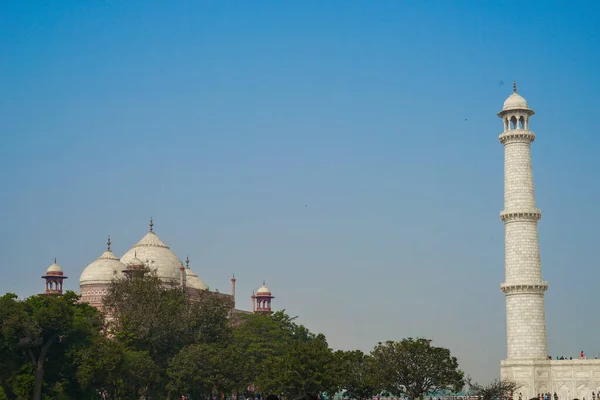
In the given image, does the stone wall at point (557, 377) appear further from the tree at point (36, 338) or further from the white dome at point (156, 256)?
the white dome at point (156, 256)

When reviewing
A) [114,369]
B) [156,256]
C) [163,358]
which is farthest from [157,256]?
[114,369]

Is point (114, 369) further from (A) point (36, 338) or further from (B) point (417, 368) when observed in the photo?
(B) point (417, 368)

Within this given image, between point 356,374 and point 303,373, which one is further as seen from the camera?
point 356,374

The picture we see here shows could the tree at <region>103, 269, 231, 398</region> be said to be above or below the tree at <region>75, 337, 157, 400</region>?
above

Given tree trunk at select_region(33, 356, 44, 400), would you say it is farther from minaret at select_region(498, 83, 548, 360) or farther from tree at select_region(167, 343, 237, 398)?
minaret at select_region(498, 83, 548, 360)

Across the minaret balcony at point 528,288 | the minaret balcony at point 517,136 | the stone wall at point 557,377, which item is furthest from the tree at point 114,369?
the minaret balcony at point 517,136

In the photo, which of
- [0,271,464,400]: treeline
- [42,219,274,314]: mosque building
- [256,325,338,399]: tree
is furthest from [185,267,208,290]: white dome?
[256,325,338,399]: tree

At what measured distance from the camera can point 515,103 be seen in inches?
2985

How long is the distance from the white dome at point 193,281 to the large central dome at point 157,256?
3624 millimetres

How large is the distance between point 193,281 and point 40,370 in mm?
48756

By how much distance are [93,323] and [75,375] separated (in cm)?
877

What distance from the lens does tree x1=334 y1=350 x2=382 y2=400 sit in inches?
2498

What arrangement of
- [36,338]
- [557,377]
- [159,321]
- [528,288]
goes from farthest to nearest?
[528,288]
[557,377]
[159,321]
[36,338]

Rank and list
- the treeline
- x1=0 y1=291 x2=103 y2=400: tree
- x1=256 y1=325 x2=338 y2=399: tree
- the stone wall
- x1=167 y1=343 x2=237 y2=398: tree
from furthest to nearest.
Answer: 1. the stone wall
2. x1=167 y1=343 x2=237 y2=398: tree
3. x1=256 y1=325 x2=338 y2=399: tree
4. the treeline
5. x1=0 y1=291 x2=103 y2=400: tree
